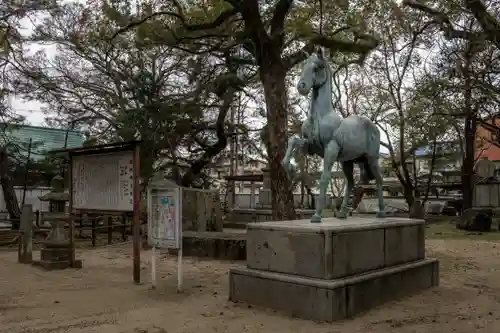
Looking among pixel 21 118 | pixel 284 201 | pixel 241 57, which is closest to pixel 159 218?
pixel 284 201

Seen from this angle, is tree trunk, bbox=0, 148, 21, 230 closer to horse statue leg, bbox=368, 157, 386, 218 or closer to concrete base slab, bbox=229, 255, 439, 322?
concrete base slab, bbox=229, 255, 439, 322

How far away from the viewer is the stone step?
5.93 m

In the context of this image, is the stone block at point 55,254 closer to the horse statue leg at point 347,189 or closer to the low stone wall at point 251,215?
the horse statue leg at point 347,189

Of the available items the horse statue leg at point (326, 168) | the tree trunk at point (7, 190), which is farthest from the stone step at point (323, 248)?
the tree trunk at point (7, 190)

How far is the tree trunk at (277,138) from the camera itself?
11.3 meters

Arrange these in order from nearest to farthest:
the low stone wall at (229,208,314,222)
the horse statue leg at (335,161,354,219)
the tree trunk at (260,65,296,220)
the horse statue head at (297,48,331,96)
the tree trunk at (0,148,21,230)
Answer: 1. the horse statue head at (297,48,331,96)
2. the horse statue leg at (335,161,354,219)
3. the tree trunk at (260,65,296,220)
4. the tree trunk at (0,148,21,230)
5. the low stone wall at (229,208,314,222)

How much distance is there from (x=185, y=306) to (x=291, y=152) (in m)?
2.53

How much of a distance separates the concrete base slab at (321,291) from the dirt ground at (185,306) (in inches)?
5.5

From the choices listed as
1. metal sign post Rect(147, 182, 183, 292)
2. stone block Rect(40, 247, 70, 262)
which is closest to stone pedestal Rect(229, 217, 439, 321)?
metal sign post Rect(147, 182, 183, 292)

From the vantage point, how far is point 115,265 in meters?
10.7

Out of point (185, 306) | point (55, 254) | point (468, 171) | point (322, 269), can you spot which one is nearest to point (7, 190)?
point (55, 254)

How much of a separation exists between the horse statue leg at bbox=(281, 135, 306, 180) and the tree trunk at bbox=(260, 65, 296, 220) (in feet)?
13.9

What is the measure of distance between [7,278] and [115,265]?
223 centimetres

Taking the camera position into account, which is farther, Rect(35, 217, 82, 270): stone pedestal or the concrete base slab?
Rect(35, 217, 82, 270): stone pedestal
